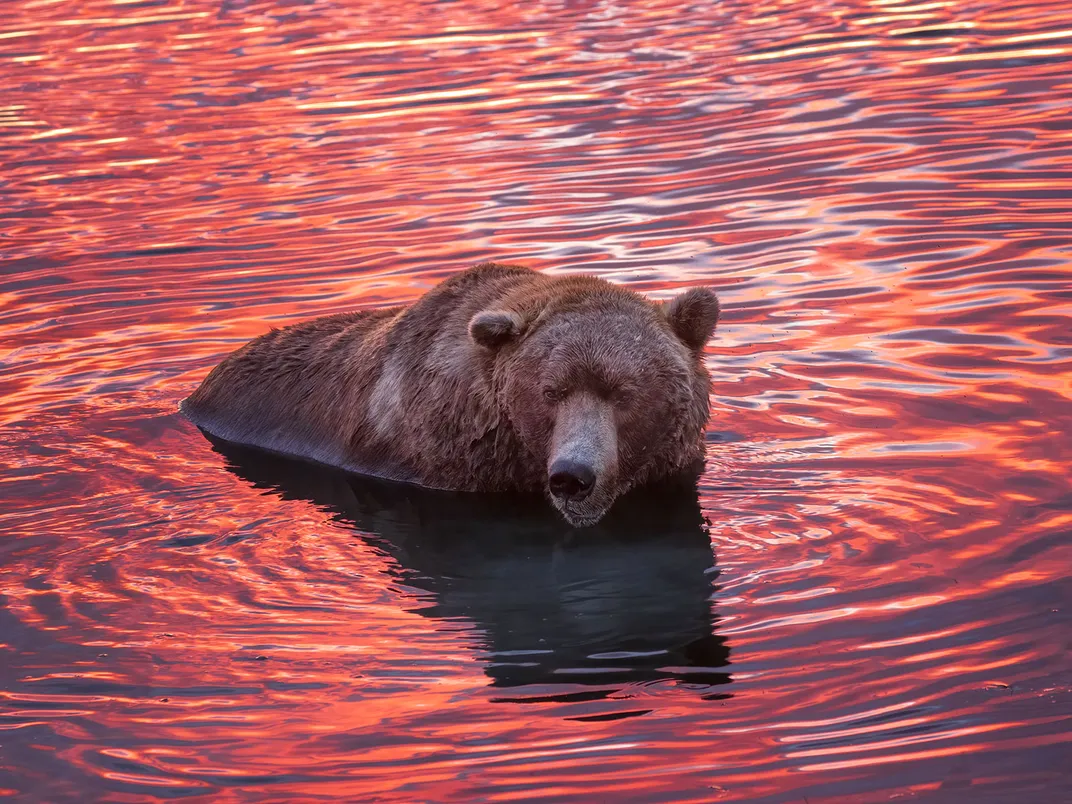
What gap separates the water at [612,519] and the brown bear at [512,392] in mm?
256

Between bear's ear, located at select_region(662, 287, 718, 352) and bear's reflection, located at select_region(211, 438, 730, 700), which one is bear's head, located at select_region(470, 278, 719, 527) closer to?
bear's ear, located at select_region(662, 287, 718, 352)

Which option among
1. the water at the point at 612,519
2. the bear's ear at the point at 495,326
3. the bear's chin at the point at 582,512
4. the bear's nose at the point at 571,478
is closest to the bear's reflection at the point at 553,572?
the water at the point at 612,519

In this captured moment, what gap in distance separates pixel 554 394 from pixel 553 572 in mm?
886

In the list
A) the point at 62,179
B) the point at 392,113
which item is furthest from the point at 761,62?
the point at 62,179

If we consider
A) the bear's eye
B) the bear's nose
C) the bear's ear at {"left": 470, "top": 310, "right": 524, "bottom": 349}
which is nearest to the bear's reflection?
the bear's nose

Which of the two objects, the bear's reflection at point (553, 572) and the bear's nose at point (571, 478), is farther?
the bear's nose at point (571, 478)

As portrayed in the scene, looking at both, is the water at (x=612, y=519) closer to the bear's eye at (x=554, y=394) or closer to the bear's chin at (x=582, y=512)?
the bear's chin at (x=582, y=512)

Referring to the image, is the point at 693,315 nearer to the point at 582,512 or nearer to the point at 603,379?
the point at 603,379

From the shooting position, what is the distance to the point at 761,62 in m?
18.6

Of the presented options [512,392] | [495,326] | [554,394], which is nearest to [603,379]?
[554,394]

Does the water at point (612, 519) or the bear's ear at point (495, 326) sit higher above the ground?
the bear's ear at point (495, 326)

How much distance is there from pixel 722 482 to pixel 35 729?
11.6 feet

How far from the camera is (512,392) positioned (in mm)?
7656

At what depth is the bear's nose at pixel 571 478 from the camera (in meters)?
6.74
